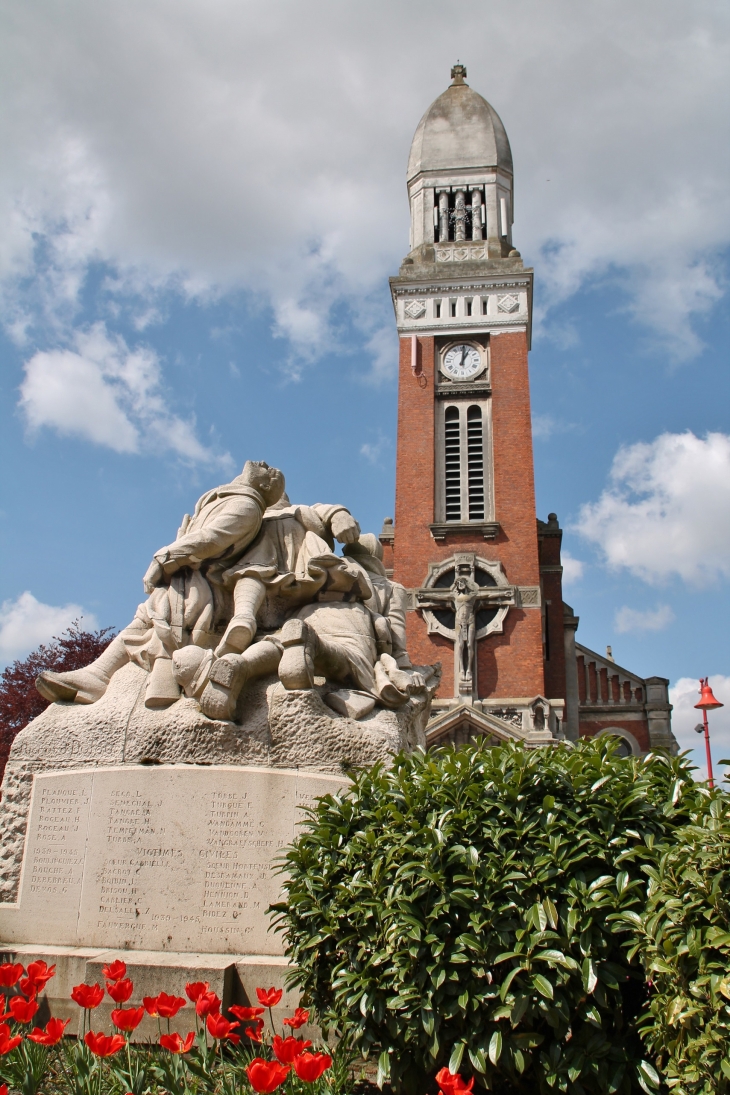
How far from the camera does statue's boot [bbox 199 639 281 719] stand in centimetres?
489

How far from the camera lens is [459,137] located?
3722 centimetres

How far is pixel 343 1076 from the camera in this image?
333cm

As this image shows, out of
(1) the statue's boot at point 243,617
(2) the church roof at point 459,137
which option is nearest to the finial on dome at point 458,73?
(2) the church roof at point 459,137

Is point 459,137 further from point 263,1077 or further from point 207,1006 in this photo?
point 263,1077

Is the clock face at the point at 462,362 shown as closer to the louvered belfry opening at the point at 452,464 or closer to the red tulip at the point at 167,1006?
the louvered belfry opening at the point at 452,464

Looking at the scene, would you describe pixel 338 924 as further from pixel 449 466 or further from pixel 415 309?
pixel 415 309

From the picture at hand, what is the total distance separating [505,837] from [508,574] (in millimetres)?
28000

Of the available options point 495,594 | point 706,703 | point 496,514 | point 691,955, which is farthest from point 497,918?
point 496,514

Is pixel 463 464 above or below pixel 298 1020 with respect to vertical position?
above

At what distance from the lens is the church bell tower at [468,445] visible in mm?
29875

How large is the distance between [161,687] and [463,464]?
28545 mm

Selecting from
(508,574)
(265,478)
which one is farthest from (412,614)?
(265,478)

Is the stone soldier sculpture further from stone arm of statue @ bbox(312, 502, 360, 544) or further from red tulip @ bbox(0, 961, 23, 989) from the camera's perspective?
red tulip @ bbox(0, 961, 23, 989)

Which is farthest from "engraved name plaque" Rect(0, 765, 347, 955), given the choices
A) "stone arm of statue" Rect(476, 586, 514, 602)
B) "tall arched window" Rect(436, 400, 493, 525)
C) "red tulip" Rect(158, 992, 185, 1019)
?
"tall arched window" Rect(436, 400, 493, 525)
